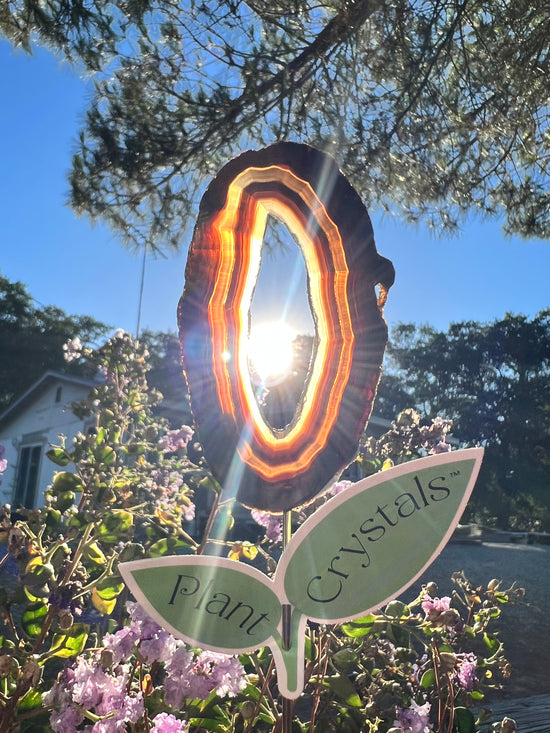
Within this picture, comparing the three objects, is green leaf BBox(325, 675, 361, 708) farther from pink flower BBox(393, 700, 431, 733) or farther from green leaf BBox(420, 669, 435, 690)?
green leaf BBox(420, 669, 435, 690)

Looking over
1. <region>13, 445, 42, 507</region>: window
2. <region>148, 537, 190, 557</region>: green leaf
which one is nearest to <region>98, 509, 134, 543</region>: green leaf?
<region>148, 537, 190, 557</region>: green leaf

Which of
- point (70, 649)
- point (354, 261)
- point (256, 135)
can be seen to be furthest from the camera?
point (256, 135)

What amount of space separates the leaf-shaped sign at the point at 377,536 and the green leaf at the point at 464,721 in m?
0.51

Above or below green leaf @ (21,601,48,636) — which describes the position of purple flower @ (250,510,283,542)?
above

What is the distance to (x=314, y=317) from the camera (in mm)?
1458

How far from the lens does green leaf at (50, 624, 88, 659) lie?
3.57 feet

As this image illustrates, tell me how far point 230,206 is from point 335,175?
260 millimetres

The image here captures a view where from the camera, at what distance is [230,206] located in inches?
56.6

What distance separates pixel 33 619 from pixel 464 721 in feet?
3.25

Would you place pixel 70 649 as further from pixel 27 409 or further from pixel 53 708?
pixel 27 409

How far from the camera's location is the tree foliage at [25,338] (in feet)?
70.3

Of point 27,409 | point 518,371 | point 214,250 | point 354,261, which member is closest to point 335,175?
point 354,261

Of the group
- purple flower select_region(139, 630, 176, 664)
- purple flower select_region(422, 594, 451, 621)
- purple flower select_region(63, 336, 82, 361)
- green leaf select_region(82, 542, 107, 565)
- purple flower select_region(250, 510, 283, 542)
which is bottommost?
purple flower select_region(139, 630, 176, 664)

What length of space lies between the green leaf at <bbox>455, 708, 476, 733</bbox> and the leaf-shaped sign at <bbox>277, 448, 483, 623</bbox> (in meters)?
0.51
